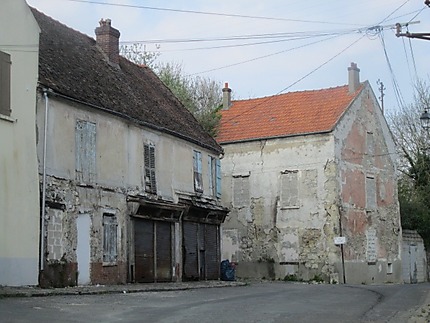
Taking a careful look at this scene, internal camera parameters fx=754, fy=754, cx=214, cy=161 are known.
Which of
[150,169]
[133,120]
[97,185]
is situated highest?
[133,120]

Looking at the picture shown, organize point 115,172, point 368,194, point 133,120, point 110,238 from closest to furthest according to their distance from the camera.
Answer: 1. point 110,238
2. point 115,172
3. point 133,120
4. point 368,194

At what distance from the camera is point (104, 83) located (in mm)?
26844

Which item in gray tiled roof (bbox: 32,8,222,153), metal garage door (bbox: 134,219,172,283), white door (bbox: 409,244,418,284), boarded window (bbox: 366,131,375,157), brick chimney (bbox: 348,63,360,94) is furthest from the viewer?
white door (bbox: 409,244,418,284)

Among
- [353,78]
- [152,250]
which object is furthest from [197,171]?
[353,78]

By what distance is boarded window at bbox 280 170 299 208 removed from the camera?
126ft

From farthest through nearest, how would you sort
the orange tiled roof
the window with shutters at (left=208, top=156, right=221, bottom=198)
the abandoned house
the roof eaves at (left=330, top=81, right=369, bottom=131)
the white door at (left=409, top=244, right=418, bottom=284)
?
the white door at (left=409, top=244, right=418, bottom=284) < the orange tiled roof < the roof eaves at (left=330, top=81, right=369, bottom=131) < the window with shutters at (left=208, top=156, right=221, bottom=198) < the abandoned house

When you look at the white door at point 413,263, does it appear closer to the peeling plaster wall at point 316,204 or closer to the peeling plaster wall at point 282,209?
the peeling plaster wall at point 316,204

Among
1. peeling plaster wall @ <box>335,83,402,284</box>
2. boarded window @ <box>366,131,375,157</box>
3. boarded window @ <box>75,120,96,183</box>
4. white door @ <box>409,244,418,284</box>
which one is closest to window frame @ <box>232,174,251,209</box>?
peeling plaster wall @ <box>335,83,402,284</box>

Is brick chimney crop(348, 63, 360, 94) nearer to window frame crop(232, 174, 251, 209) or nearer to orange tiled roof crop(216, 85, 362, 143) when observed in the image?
orange tiled roof crop(216, 85, 362, 143)

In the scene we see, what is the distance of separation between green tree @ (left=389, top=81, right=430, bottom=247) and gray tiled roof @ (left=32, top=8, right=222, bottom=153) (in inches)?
673

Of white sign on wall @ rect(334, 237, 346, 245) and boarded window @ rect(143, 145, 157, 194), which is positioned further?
white sign on wall @ rect(334, 237, 346, 245)

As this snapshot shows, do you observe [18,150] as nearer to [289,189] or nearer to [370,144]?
[289,189]

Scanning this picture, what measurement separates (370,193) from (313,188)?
4.81m

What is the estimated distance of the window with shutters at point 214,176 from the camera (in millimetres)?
32844
